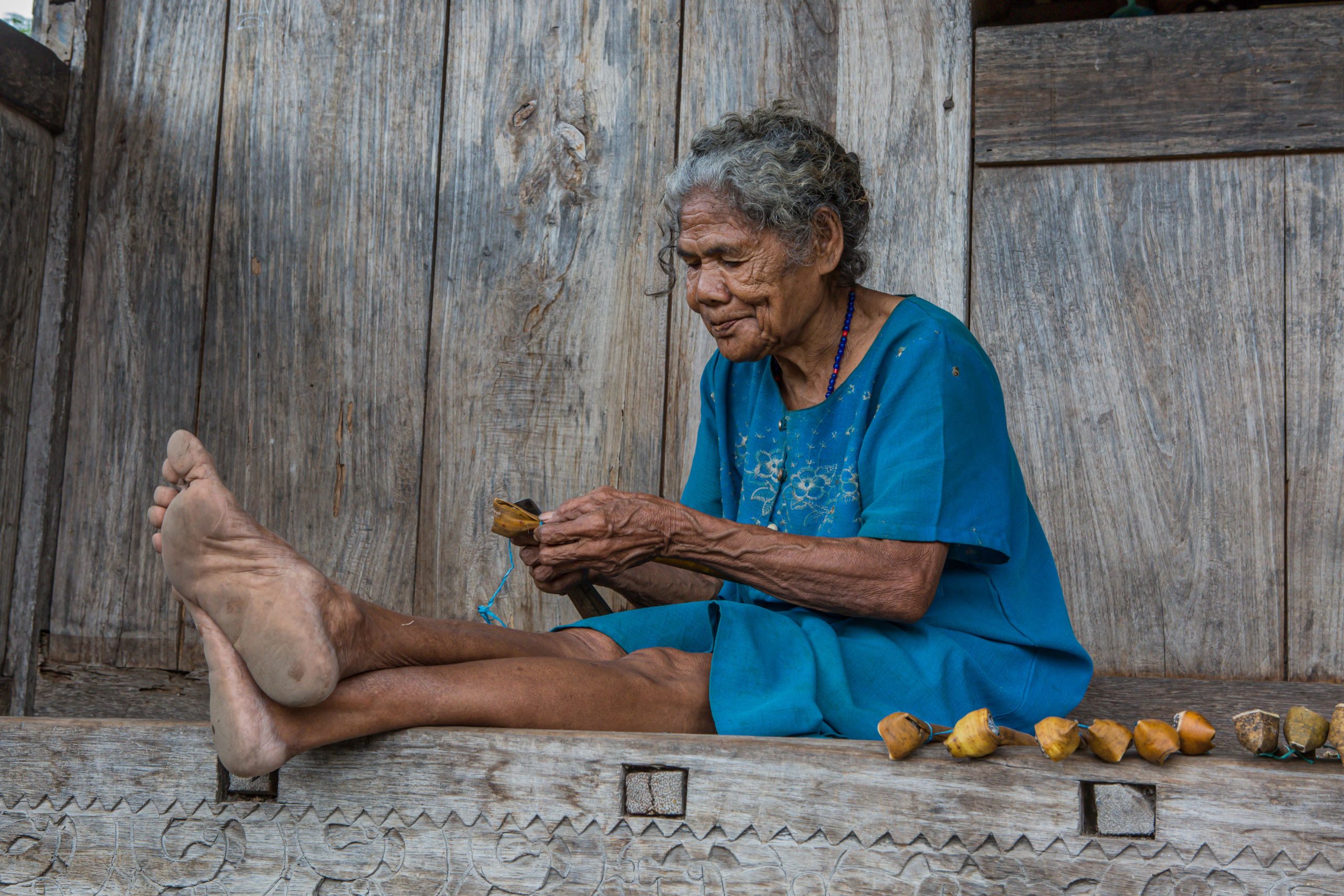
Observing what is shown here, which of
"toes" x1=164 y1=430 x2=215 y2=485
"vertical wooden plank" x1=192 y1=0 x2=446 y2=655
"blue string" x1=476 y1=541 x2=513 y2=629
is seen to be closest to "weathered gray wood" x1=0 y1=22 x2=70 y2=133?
"vertical wooden plank" x1=192 y1=0 x2=446 y2=655

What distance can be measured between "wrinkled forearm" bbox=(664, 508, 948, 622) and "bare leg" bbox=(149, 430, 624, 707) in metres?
0.53

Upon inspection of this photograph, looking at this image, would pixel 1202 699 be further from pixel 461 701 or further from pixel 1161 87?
pixel 461 701

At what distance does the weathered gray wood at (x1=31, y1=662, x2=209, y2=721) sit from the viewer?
2.88 metres

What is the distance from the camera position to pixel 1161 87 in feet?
8.55

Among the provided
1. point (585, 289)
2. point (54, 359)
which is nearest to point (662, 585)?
point (585, 289)

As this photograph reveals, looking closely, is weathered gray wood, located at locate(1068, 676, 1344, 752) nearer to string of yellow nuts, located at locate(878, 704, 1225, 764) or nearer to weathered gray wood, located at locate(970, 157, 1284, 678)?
weathered gray wood, located at locate(970, 157, 1284, 678)

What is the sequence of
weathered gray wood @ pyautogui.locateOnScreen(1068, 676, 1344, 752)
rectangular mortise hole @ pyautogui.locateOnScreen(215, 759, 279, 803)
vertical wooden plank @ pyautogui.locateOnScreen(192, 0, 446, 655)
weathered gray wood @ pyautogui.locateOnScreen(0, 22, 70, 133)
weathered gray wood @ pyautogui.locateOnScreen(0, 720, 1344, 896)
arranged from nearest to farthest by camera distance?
weathered gray wood @ pyautogui.locateOnScreen(0, 720, 1344, 896) < rectangular mortise hole @ pyautogui.locateOnScreen(215, 759, 279, 803) < weathered gray wood @ pyautogui.locateOnScreen(1068, 676, 1344, 752) < weathered gray wood @ pyautogui.locateOnScreen(0, 22, 70, 133) < vertical wooden plank @ pyautogui.locateOnScreen(192, 0, 446, 655)

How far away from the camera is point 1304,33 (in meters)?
2.55

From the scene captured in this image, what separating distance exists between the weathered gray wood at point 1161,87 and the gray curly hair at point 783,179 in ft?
1.55

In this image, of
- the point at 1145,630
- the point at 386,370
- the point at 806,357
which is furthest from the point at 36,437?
the point at 1145,630

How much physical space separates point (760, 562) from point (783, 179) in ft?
2.33

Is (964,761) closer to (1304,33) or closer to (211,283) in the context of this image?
(1304,33)

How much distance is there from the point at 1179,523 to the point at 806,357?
0.87 m

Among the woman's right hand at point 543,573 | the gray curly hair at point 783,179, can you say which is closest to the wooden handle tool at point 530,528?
the woman's right hand at point 543,573
